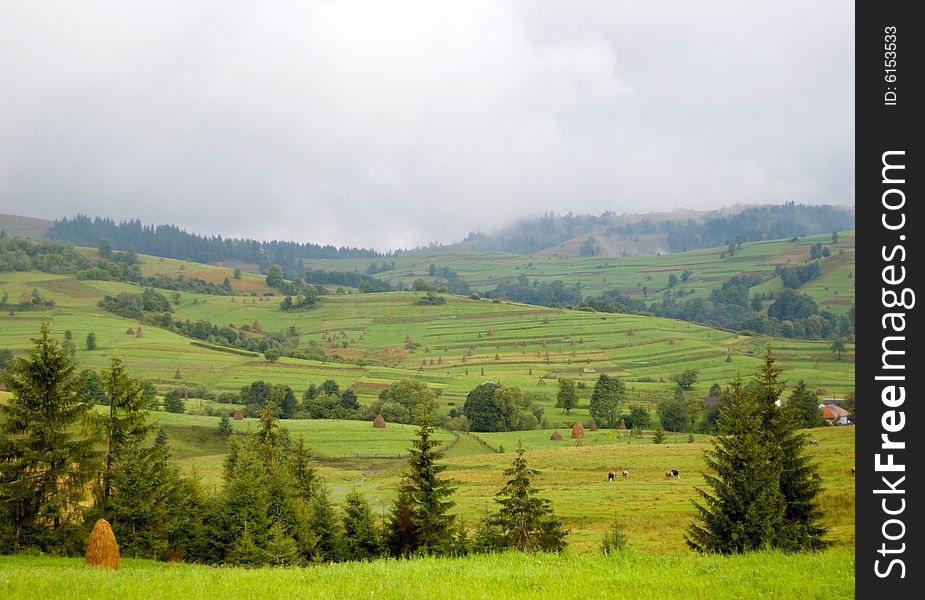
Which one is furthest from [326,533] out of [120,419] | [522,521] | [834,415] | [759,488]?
[834,415]

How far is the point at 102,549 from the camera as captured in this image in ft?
86.6

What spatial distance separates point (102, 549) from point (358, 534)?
18967 millimetres

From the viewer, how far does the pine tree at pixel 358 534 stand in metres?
42.9

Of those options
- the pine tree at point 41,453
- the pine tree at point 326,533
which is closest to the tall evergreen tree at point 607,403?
the pine tree at point 326,533

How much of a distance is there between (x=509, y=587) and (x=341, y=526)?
3514 cm

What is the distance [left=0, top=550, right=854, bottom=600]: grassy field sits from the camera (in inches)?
473

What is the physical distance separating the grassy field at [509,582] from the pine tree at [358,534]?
28.3m

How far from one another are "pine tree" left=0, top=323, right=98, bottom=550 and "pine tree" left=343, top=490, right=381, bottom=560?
1497 cm

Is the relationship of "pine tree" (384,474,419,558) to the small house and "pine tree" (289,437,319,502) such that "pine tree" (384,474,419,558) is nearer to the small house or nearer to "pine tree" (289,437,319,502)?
"pine tree" (289,437,319,502)

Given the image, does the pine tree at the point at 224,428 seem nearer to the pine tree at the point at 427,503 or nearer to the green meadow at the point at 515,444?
the green meadow at the point at 515,444

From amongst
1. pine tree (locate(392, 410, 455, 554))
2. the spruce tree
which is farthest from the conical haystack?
the spruce tree

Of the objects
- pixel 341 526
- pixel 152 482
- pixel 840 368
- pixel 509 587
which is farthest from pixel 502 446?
pixel 840 368

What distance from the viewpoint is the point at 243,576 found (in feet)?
49.2
